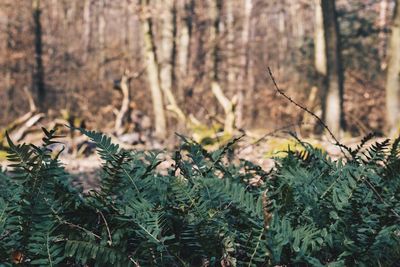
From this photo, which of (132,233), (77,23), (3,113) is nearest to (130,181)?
(132,233)

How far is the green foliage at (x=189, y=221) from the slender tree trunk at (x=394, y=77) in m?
12.5

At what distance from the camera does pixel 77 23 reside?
44.0m

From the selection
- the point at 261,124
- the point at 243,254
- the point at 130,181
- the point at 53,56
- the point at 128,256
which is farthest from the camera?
the point at 53,56

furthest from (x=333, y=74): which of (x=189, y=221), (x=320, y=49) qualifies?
(x=189, y=221)

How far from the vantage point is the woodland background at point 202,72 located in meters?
16.0

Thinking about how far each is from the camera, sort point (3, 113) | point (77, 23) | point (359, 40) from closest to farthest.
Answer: point (359, 40) → point (3, 113) → point (77, 23)

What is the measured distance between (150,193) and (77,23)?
145 feet

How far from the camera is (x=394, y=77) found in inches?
528

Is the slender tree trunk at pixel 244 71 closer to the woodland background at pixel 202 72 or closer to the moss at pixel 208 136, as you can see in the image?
the woodland background at pixel 202 72

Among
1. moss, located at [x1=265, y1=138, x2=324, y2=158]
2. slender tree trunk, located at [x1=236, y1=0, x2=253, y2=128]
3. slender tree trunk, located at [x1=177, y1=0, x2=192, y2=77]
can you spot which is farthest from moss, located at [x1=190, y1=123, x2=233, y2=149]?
slender tree trunk, located at [x1=236, y1=0, x2=253, y2=128]

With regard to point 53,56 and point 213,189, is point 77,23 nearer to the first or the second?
point 53,56

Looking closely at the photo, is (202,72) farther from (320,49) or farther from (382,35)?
(320,49)

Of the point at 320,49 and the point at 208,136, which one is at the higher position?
the point at 320,49

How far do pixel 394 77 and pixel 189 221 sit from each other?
1300 cm
